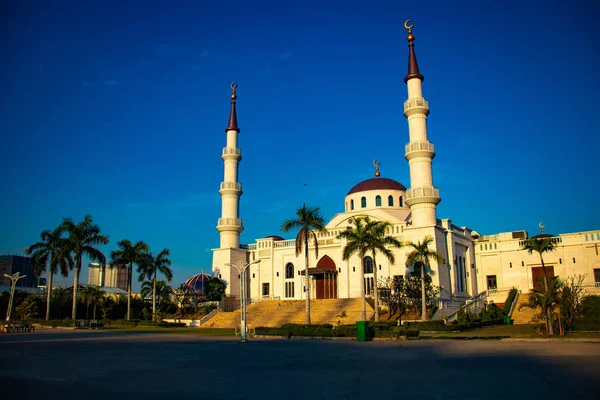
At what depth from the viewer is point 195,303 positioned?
181 feet

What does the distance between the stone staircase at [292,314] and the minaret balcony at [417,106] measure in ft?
64.4

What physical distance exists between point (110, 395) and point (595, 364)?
1323 cm

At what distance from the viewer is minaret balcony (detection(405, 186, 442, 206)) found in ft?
152

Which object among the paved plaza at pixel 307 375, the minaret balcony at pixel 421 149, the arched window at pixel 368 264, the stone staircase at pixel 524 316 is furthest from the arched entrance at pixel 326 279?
the paved plaza at pixel 307 375

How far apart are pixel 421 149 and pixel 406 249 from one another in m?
9.87

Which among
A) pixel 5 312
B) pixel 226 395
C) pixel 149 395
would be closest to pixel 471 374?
pixel 226 395

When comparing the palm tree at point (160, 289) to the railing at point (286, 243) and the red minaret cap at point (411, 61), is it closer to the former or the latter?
the railing at point (286, 243)

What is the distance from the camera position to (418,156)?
47.8 metres

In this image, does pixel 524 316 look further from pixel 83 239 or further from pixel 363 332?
pixel 83 239

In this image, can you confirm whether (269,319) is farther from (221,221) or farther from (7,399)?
(7,399)

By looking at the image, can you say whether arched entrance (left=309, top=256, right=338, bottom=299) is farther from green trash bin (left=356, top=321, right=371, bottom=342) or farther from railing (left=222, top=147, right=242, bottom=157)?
green trash bin (left=356, top=321, right=371, bottom=342)

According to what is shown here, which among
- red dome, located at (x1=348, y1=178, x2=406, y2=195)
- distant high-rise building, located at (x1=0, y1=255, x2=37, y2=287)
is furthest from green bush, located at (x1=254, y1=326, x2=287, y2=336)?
distant high-rise building, located at (x1=0, y1=255, x2=37, y2=287)

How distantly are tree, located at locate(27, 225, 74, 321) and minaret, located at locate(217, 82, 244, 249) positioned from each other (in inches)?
680

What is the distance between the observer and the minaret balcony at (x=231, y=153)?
61.2 m
